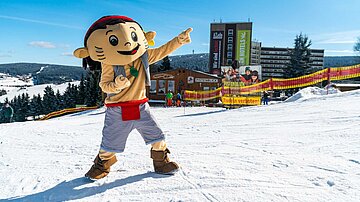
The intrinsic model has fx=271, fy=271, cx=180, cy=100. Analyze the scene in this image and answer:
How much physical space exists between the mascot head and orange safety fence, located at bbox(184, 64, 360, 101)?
45.0 feet

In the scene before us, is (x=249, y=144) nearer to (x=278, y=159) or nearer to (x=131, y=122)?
(x=278, y=159)

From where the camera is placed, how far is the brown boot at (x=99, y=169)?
9.95 feet

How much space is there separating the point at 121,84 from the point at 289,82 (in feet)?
60.1

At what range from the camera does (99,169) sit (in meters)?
3.07

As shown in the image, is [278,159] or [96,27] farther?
[278,159]

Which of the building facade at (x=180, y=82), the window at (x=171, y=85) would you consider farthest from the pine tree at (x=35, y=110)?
the window at (x=171, y=85)

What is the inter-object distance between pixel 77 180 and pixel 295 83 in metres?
18.6

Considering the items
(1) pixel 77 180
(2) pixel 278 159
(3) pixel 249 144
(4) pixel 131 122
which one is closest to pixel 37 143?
(1) pixel 77 180

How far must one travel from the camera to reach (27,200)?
8.39ft

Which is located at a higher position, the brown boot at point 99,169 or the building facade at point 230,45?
the building facade at point 230,45

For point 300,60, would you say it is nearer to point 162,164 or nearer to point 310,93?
point 310,93

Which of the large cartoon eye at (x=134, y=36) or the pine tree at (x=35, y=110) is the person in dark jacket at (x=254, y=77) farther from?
the pine tree at (x=35, y=110)

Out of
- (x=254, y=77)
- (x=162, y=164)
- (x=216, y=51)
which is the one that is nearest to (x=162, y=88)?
(x=254, y=77)

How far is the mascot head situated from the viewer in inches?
117
